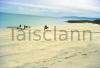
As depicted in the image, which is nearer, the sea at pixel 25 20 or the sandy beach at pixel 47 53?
the sandy beach at pixel 47 53

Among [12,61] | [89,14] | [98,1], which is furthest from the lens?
[98,1]

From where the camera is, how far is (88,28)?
6.17ft

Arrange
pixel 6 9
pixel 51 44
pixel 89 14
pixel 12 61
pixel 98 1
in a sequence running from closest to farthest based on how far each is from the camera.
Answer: pixel 12 61, pixel 6 9, pixel 51 44, pixel 89 14, pixel 98 1

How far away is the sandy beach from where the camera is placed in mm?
1244

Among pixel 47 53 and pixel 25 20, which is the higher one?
pixel 25 20

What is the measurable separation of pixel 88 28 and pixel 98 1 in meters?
0.28

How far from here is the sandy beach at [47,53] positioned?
1.24 meters

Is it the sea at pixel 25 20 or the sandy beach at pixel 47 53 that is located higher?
the sea at pixel 25 20

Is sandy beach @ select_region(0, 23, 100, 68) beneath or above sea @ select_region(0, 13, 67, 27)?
beneath

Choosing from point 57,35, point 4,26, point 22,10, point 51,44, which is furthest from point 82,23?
point 4,26

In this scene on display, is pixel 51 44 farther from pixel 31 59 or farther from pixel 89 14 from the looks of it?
pixel 89 14

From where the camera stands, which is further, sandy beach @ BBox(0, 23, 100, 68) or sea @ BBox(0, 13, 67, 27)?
sea @ BBox(0, 13, 67, 27)

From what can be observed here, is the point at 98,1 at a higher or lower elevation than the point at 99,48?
higher

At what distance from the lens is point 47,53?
1383mm
